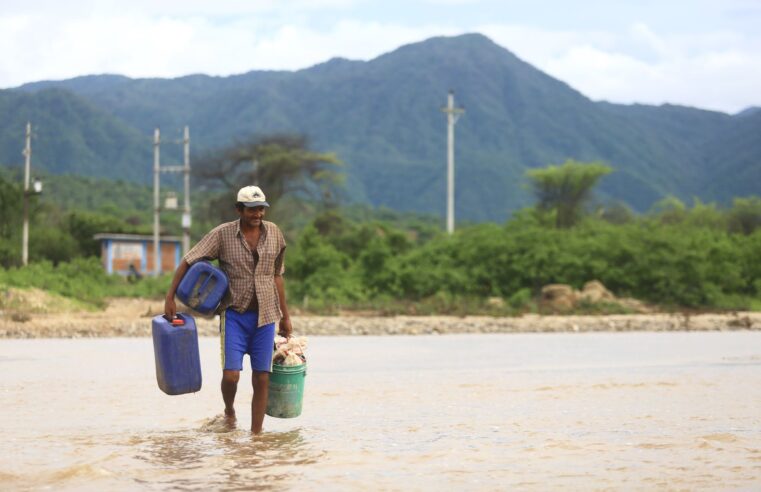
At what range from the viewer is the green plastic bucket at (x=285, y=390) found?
884cm

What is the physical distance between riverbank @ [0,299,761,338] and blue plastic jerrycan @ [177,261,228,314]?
14874 millimetres

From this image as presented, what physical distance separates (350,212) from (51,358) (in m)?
76.8

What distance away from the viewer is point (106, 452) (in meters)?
8.30

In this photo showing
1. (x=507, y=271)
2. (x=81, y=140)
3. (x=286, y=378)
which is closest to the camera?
(x=286, y=378)

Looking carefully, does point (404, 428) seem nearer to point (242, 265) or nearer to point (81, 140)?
point (242, 265)

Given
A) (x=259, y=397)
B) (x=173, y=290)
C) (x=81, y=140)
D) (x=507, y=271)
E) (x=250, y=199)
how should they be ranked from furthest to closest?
(x=81, y=140), (x=507, y=271), (x=259, y=397), (x=250, y=199), (x=173, y=290)

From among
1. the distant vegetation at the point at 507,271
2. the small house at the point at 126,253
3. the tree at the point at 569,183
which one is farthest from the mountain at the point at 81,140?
the distant vegetation at the point at 507,271

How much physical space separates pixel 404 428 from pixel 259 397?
4.88 ft

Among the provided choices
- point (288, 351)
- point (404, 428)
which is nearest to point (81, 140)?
point (404, 428)

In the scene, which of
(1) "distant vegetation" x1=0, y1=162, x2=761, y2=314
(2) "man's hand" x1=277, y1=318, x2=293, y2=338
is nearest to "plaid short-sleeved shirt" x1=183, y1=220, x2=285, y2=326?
(2) "man's hand" x1=277, y1=318, x2=293, y2=338

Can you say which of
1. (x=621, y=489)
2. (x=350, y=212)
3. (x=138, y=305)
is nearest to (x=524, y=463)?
(x=621, y=489)

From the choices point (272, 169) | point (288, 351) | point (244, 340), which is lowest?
point (288, 351)

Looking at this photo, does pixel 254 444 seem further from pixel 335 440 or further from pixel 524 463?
pixel 524 463

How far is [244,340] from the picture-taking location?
849 cm
